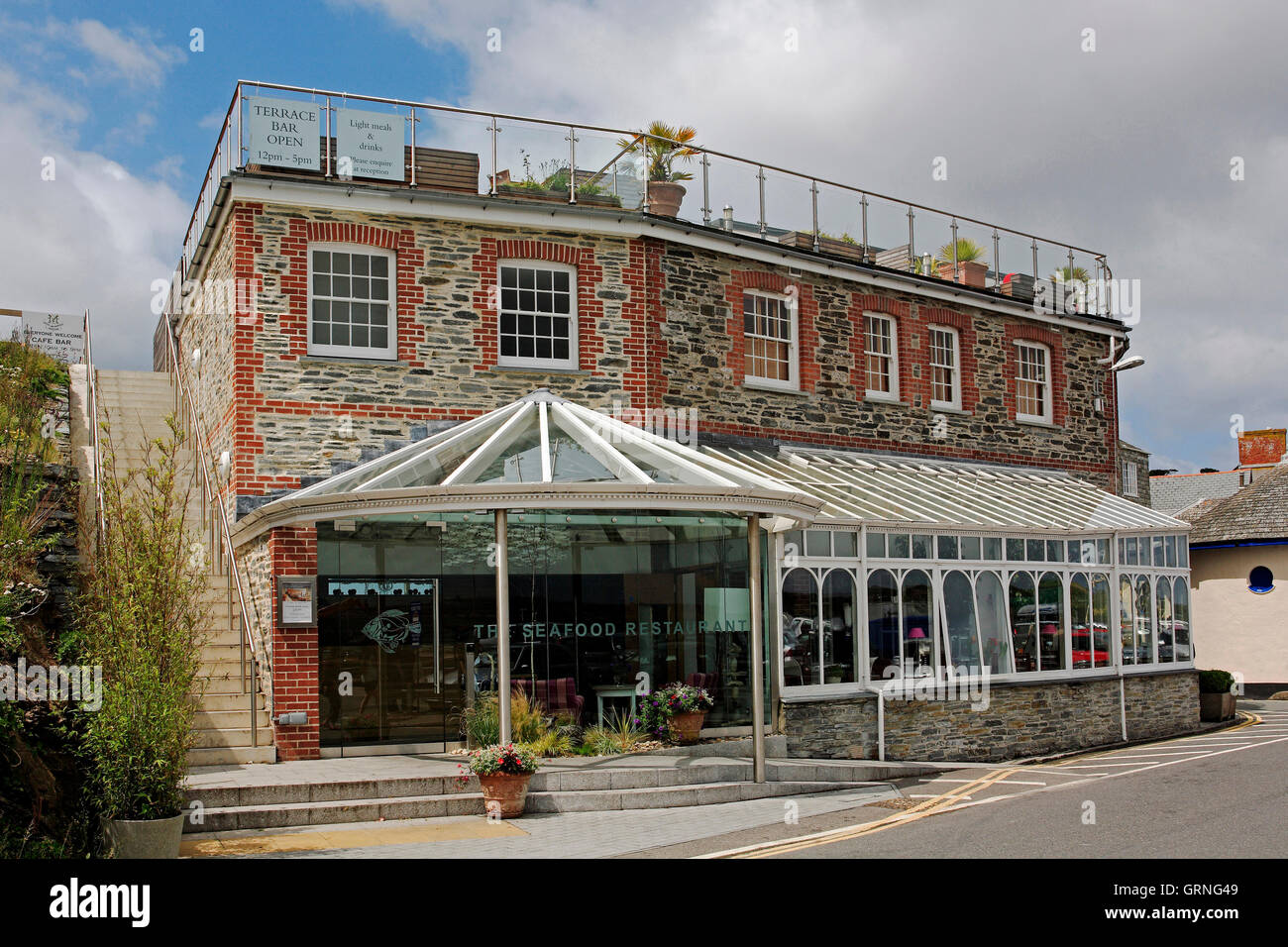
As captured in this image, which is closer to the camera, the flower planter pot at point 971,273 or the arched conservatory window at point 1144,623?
the arched conservatory window at point 1144,623

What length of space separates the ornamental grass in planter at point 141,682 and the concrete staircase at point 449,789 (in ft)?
4.83

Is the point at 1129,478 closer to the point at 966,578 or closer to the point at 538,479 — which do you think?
the point at 966,578

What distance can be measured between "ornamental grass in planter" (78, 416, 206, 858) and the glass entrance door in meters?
4.05

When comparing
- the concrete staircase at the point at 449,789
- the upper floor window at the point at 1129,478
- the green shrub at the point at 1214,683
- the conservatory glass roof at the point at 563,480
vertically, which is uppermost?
the upper floor window at the point at 1129,478

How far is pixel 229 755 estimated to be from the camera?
12133mm

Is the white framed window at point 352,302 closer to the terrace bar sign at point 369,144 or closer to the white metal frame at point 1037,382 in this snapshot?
the terrace bar sign at point 369,144

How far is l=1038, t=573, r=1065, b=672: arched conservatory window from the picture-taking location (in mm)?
17781

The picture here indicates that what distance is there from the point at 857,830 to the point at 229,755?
21.6 ft

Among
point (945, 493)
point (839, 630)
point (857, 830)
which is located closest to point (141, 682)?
point (857, 830)

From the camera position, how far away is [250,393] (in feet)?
44.6

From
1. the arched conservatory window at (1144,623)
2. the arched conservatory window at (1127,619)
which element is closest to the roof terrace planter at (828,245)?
the arched conservatory window at (1127,619)

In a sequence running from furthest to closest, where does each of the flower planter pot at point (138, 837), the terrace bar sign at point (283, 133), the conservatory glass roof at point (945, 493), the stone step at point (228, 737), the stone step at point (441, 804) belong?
the conservatory glass roof at point (945, 493) → the terrace bar sign at point (283, 133) → the stone step at point (228, 737) → the stone step at point (441, 804) → the flower planter pot at point (138, 837)

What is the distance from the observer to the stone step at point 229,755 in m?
12.0

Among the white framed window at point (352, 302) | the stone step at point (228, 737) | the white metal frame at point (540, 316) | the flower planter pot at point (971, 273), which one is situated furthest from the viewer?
the flower planter pot at point (971, 273)
